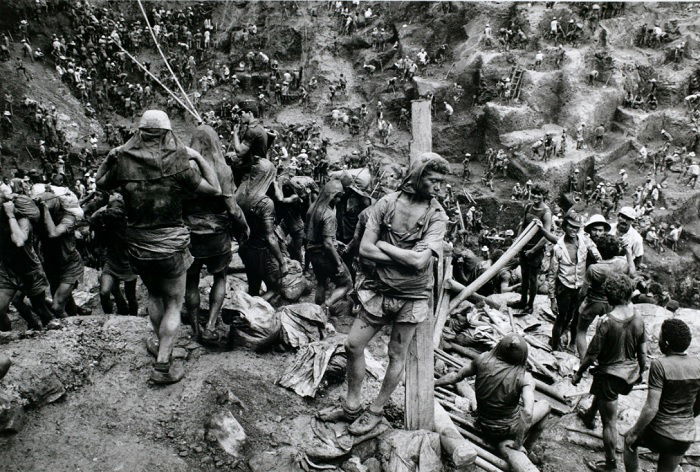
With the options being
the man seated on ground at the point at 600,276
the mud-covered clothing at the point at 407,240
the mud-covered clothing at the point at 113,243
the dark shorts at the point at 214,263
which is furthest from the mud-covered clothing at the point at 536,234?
the mud-covered clothing at the point at 113,243

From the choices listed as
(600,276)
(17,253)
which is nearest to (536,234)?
(600,276)

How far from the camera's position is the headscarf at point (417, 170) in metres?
3.20

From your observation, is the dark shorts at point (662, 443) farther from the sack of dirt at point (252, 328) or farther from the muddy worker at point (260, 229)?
the muddy worker at point (260, 229)

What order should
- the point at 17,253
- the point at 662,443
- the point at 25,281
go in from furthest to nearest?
the point at 25,281 → the point at 17,253 → the point at 662,443

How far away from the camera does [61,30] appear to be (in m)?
26.0

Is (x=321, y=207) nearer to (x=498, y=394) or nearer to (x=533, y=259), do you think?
(x=498, y=394)

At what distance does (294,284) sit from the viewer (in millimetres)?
6559

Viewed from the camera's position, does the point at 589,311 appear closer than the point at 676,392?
No

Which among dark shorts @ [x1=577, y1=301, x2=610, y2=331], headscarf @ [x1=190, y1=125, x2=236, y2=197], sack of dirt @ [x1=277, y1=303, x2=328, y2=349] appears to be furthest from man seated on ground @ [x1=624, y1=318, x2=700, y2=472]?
headscarf @ [x1=190, y1=125, x2=236, y2=197]

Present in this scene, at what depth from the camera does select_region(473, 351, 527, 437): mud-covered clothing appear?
376cm

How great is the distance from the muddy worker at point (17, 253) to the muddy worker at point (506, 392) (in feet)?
12.9

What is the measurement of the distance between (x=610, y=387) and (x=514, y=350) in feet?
3.76

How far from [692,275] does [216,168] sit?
23.4 m

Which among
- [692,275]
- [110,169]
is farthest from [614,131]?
[110,169]
